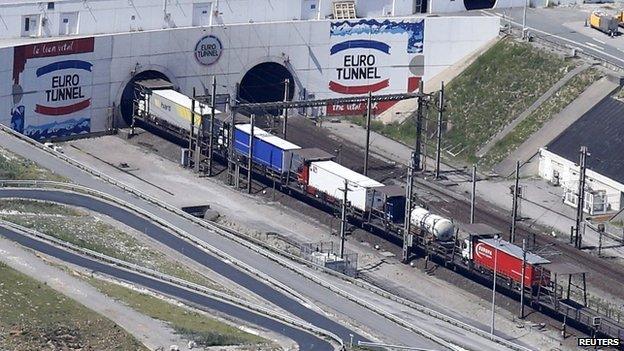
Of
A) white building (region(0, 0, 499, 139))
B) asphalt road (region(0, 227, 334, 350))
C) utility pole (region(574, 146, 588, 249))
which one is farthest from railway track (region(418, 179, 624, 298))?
asphalt road (region(0, 227, 334, 350))

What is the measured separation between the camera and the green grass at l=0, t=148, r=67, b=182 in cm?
14900

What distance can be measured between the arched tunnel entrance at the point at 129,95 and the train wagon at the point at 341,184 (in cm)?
2316

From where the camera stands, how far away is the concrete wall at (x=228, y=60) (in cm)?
16425

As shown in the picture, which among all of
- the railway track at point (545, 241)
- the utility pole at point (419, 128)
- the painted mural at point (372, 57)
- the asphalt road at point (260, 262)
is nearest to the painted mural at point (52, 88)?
the asphalt road at point (260, 262)

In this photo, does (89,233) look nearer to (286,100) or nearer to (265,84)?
(286,100)

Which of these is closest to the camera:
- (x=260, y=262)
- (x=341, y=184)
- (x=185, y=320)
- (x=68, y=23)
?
(x=185, y=320)

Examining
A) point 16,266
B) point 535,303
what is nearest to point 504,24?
point 535,303

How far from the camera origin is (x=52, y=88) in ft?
542

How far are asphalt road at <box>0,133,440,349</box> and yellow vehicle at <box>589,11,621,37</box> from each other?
5156 centimetres

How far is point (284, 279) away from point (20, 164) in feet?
90.1

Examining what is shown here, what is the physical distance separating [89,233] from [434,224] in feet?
77.9

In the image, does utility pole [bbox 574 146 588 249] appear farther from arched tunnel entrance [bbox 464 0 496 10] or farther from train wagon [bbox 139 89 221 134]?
arched tunnel entrance [bbox 464 0 496 10]

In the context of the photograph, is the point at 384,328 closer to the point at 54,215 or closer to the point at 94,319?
the point at 94,319

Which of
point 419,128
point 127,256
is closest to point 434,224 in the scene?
point 127,256
